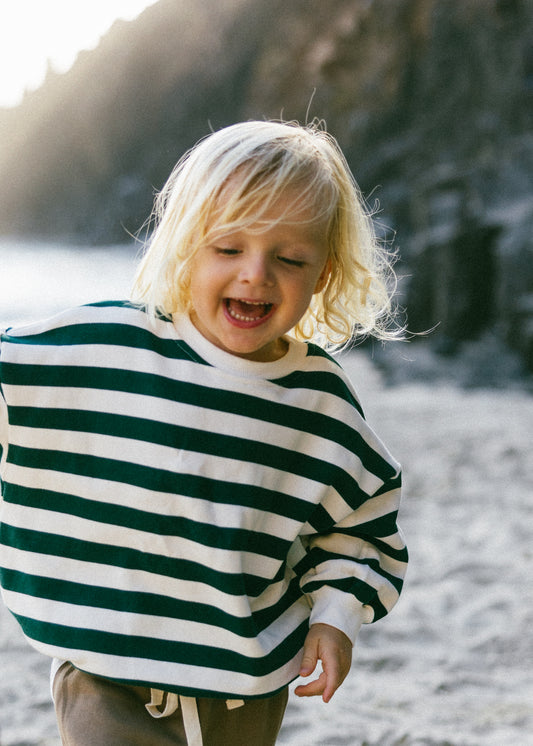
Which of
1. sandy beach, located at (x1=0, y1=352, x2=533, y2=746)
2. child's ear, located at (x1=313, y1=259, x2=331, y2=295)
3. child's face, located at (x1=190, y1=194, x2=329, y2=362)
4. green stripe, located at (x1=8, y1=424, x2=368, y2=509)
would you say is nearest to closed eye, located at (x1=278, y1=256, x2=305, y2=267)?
child's face, located at (x1=190, y1=194, x2=329, y2=362)

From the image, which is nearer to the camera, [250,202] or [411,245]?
[250,202]

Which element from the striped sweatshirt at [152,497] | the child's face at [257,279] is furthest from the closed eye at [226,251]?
the striped sweatshirt at [152,497]

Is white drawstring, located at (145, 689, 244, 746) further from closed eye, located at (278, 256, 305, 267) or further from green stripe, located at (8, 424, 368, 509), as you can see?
closed eye, located at (278, 256, 305, 267)

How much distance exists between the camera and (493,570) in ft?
9.41

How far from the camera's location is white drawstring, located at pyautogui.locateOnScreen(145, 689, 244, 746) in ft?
3.21

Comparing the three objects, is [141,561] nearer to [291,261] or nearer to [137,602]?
[137,602]

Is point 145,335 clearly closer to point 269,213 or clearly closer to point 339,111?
point 269,213

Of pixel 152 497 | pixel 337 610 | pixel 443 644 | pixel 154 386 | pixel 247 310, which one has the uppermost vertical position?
pixel 247 310

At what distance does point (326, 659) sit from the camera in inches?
40.3

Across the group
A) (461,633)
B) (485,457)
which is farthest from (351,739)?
(485,457)

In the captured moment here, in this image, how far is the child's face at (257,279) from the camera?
0.97 metres

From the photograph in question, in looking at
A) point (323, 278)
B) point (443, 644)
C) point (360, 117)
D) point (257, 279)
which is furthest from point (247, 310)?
point (360, 117)

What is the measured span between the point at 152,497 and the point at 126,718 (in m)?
0.26

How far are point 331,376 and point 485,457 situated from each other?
3300 millimetres
